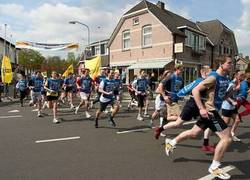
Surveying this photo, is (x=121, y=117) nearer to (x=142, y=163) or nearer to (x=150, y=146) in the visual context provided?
(x=150, y=146)

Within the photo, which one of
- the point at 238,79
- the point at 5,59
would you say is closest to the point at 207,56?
the point at 5,59

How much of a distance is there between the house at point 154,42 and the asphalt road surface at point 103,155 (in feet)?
69.2

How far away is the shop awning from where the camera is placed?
30.9 m

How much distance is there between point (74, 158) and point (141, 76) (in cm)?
663

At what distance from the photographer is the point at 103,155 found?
21.8 feet

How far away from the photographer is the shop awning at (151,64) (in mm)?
30906

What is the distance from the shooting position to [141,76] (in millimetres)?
12570

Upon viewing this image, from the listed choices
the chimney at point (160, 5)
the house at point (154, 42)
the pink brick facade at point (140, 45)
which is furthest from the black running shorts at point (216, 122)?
the chimney at point (160, 5)

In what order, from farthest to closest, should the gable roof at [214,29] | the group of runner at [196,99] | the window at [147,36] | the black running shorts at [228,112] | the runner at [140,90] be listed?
the gable roof at [214,29] < the window at [147,36] < the runner at [140,90] < the black running shorts at [228,112] < the group of runner at [196,99]

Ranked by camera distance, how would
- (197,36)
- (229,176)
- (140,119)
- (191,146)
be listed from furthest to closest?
(197,36) → (140,119) → (191,146) → (229,176)

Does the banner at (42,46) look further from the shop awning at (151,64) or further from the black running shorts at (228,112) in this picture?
the black running shorts at (228,112)

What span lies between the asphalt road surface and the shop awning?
21.1 m

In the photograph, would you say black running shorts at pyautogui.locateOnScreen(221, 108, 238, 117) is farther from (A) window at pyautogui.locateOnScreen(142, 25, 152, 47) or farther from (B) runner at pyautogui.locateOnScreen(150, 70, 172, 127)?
(A) window at pyautogui.locateOnScreen(142, 25, 152, 47)

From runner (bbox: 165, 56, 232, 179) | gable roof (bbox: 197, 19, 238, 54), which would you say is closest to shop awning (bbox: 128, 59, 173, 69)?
gable roof (bbox: 197, 19, 238, 54)
